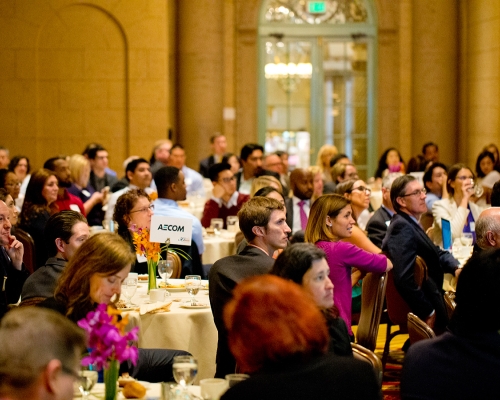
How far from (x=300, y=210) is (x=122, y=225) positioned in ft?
8.59

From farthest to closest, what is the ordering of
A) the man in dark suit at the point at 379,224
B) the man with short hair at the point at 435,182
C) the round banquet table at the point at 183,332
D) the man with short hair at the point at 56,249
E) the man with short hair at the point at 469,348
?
the man with short hair at the point at 435,182 < the man in dark suit at the point at 379,224 < the round banquet table at the point at 183,332 < the man with short hair at the point at 56,249 < the man with short hair at the point at 469,348

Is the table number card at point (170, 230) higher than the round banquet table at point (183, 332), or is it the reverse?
the table number card at point (170, 230)

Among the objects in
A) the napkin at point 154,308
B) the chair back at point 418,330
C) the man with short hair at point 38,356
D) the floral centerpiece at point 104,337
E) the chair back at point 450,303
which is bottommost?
the napkin at point 154,308

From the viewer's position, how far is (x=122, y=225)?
19.8 ft

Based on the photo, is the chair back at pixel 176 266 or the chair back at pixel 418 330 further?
the chair back at pixel 176 266

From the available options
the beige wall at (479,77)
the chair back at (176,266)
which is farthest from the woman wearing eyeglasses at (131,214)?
the beige wall at (479,77)

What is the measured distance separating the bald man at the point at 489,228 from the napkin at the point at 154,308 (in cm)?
183

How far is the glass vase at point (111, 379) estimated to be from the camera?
3.16 meters

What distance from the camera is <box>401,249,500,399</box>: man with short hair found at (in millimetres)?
2750

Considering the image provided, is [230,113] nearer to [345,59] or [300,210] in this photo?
[345,59]

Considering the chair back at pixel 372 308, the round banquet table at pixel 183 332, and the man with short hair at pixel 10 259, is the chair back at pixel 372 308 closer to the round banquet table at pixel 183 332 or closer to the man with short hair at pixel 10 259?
the round banquet table at pixel 183 332

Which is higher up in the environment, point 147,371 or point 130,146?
point 130,146

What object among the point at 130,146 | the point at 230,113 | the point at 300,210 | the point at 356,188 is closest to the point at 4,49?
the point at 130,146

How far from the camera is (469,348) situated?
9.13 feet
